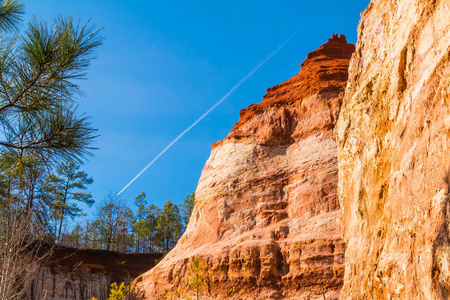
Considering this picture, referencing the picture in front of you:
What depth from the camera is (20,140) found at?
686cm

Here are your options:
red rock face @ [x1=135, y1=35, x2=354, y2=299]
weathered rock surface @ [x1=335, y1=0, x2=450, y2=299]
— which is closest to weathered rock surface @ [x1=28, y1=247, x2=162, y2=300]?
red rock face @ [x1=135, y1=35, x2=354, y2=299]

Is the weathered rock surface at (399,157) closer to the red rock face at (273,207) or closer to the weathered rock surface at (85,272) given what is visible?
the red rock face at (273,207)

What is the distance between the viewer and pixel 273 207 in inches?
848

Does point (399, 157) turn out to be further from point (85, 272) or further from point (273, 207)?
point (85, 272)

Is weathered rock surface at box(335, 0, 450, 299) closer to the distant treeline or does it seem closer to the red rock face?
the red rock face

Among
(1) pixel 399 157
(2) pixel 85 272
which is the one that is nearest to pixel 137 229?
(2) pixel 85 272

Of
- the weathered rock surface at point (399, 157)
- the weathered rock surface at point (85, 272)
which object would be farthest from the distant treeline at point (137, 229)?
the weathered rock surface at point (399, 157)

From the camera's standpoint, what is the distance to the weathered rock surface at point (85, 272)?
2788 centimetres

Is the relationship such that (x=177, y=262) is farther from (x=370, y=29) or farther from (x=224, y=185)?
(x=370, y=29)

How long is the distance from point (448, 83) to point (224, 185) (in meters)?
19.6

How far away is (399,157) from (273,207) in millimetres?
16138

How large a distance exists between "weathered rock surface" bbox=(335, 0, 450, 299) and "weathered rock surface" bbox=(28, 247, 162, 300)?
2285 centimetres

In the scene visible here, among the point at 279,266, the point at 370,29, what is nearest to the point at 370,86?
the point at 370,29

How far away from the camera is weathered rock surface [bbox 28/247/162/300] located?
91.5 feet
